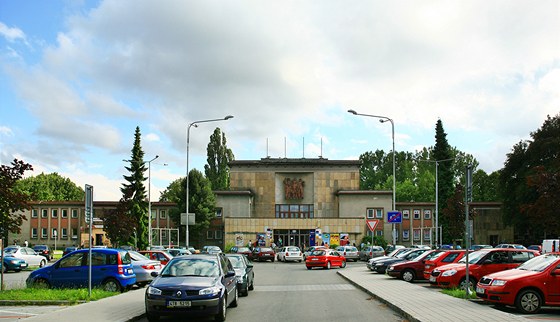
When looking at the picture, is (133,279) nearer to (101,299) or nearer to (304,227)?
(101,299)

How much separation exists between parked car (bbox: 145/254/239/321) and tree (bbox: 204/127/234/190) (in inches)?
3269

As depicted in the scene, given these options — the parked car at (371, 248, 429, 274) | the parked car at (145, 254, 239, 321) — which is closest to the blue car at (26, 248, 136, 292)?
the parked car at (145, 254, 239, 321)

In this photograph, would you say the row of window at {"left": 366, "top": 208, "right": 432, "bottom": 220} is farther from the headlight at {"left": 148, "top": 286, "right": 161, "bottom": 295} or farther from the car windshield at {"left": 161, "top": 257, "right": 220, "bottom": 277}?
the headlight at {"left": 148, "top": 286, "right": 161, "bottom": 295}

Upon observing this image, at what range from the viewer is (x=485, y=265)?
70.0ft

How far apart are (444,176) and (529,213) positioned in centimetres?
6180

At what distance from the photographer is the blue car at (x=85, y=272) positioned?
20547 millimetres

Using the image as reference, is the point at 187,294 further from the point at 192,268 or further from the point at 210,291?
the point at 192,268

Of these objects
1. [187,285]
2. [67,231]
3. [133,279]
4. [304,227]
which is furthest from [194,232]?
[187,285]

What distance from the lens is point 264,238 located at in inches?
3123

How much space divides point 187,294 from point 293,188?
73733 millimetres

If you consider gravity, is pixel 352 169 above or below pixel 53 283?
above

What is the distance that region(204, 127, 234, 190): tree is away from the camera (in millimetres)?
98062

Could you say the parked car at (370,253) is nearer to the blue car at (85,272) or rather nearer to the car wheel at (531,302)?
the blue car at (85,272)

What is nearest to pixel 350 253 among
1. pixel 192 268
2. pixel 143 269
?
pixel 143 269
